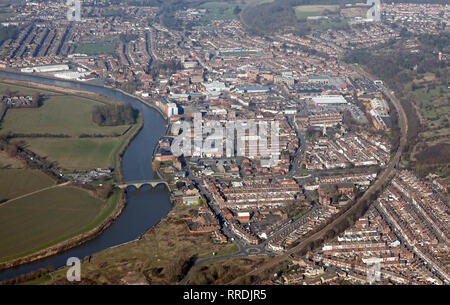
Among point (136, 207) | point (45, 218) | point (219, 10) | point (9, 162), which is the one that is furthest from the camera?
point (219, 10)

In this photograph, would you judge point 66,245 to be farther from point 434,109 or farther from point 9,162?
point 434,109

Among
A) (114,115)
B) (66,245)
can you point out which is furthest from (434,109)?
(66,245)

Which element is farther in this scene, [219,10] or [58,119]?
[219,10]

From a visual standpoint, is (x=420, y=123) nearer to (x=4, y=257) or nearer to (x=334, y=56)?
(x=334, y=56)

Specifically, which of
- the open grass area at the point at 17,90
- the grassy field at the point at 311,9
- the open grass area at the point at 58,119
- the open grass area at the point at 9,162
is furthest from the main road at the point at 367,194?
the grassy field at the point at 311,9

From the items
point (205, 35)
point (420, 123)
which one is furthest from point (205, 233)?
point (205, 35)
